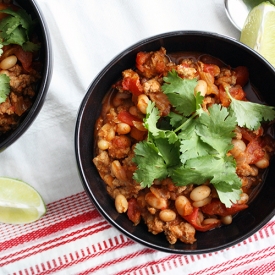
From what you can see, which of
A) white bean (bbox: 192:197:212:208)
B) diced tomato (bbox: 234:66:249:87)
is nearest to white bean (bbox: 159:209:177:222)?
white bean (bbox: 192:197:212:208)

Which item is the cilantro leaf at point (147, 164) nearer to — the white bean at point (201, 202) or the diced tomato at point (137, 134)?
the diced tomato at point (137, 134)

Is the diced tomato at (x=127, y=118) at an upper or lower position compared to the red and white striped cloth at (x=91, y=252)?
upper

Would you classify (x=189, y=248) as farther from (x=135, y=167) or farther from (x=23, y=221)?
(x=23, y=221)

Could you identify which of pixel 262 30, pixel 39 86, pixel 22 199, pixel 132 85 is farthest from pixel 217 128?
pixel 22 199

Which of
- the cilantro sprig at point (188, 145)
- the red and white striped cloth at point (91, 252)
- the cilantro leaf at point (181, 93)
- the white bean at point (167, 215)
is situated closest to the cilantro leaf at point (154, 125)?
the cilantro sprig at point (188, 145)

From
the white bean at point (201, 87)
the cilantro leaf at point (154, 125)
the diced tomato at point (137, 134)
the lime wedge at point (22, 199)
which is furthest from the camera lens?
the lime wedge at point (22, 199)

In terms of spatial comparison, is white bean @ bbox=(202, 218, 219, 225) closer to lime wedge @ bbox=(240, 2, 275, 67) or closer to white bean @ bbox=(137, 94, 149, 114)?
white bean @ bbox=(137, 94, 149, 114)

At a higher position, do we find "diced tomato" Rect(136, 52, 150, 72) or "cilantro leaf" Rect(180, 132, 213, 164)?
"diced tomato" Rect(136, 52, 150, 72)

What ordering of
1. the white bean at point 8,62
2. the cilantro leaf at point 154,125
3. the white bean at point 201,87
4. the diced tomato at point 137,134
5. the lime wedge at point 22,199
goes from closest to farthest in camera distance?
the cilantro leaf at point 154,125, the white bean at point 201,87, the diced tomato at point 137,134, the white bean at point 8,62, the lime wedge at point 22,199
